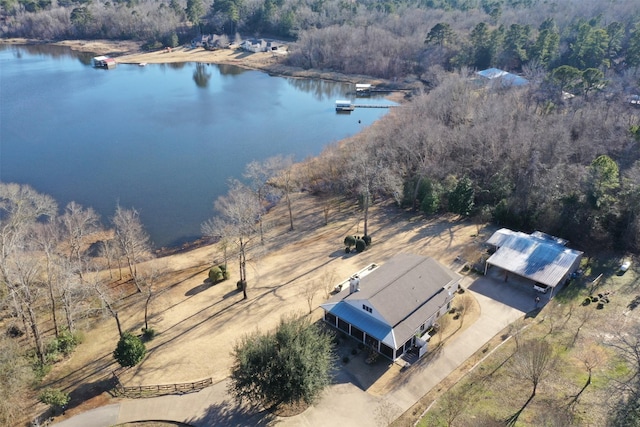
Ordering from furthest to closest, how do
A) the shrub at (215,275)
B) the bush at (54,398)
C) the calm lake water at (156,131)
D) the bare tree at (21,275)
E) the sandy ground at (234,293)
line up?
the calm lake water at (156,131)
the shrub at (215,275)
the sandy ground at (234,293)
the bare tree at (21,275)
the bush at (54,398)

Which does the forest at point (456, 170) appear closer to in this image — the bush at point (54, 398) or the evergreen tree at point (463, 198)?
the evergreen tree at point (463, 198)

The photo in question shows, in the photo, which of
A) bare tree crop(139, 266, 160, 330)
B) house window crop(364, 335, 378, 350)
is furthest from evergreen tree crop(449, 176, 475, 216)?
bare tree crop(139, 266, 160, 330)

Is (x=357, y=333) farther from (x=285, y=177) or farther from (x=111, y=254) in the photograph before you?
(x=285, y=177)

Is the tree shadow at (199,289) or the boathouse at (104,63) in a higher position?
the boathouse at (104,63)

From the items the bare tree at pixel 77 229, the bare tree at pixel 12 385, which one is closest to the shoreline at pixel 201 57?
the bare tree at pixel 77 229

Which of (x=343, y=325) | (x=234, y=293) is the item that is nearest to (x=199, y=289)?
(x=234, y=293)
